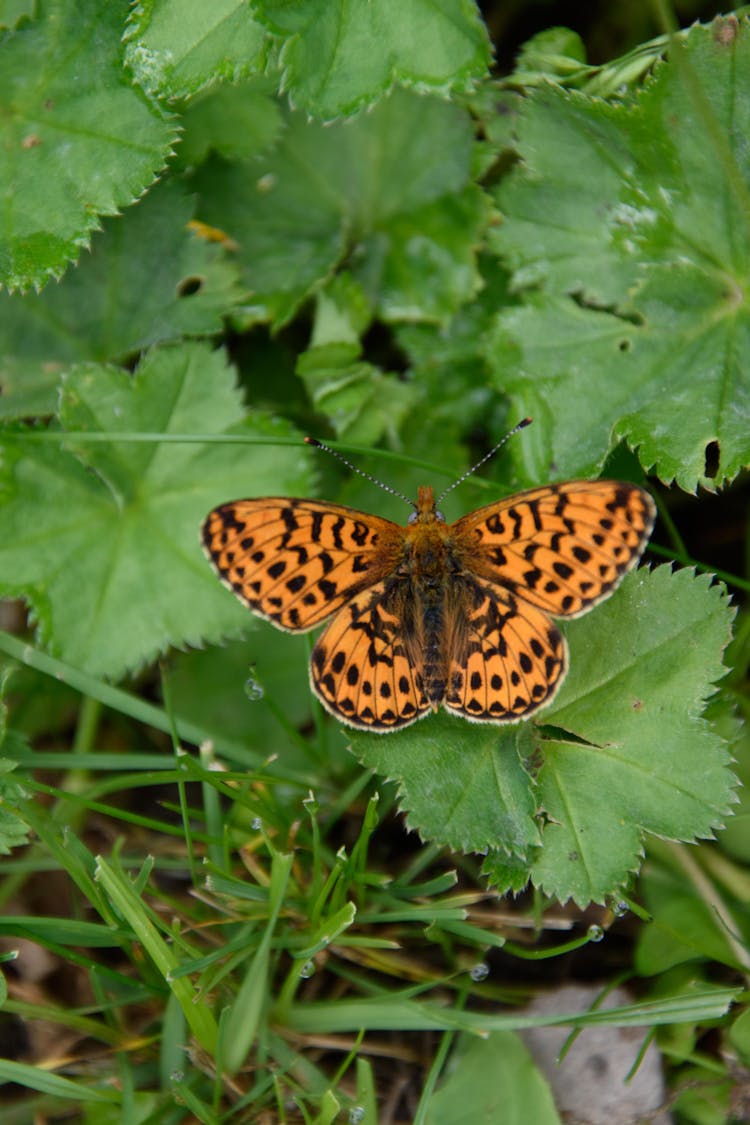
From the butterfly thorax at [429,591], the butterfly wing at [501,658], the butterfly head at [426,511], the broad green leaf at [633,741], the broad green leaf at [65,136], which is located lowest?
the broad green leaf at [633,741]

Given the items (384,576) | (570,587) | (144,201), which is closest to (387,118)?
(144,201)

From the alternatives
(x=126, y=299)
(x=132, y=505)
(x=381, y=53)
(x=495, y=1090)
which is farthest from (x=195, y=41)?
(x=495, y=1090)

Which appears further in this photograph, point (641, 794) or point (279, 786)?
point (279, 786)

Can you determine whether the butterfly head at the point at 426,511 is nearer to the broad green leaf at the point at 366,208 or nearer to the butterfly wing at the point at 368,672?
the butterfly wing at the point at 368,672

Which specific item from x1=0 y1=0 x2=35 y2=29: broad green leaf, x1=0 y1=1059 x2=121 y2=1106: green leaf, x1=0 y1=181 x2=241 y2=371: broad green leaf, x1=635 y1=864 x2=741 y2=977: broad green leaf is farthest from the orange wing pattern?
x1=0 y1=0 x2=35 y2=29: broad green leaf

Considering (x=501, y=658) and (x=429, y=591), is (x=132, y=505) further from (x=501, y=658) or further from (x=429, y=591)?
(x=501, y=658)

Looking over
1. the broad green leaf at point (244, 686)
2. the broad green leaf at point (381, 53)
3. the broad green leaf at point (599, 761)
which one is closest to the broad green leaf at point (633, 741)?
the broad green leaf at point (599, 761)

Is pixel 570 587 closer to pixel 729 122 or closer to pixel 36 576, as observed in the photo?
pixel 729 122
